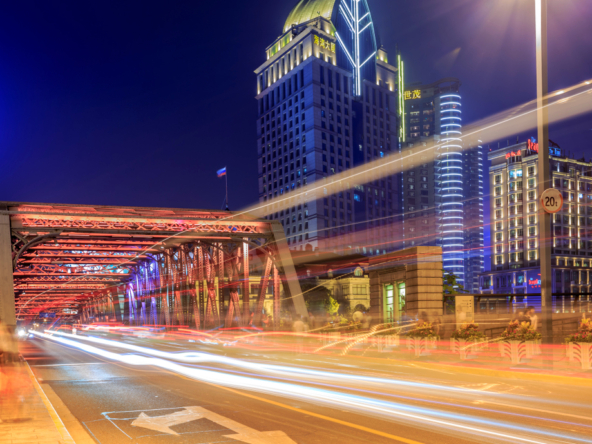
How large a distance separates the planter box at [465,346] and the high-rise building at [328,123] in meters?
110

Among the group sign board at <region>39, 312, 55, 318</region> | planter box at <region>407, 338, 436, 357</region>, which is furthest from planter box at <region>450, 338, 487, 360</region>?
sign board at <region>39, 312, 55, 318</region>

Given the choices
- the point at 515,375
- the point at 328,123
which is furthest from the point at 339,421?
the point at 328,123

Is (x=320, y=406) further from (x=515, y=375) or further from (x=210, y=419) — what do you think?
(x=515, y=375)

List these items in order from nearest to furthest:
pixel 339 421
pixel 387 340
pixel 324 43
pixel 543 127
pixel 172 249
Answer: pixel 339 421, pixel 543 127, pixel 387 340, pixel 172 249, pixel 324 43

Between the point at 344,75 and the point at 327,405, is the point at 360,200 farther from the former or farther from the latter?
the point at 327,405

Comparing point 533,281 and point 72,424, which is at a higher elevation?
point 72,424

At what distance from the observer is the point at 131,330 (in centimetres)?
6400

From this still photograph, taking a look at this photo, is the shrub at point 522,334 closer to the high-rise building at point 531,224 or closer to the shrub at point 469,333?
the shrub at point 469,333

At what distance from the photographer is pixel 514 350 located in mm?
18391

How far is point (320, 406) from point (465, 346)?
1161 centimetres

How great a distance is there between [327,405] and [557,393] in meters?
5.65

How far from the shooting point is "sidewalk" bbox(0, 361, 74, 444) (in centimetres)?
756

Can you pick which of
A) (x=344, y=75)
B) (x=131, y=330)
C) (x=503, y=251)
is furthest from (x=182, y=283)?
(x=344, y=75)

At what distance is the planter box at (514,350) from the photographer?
60.2 ft
